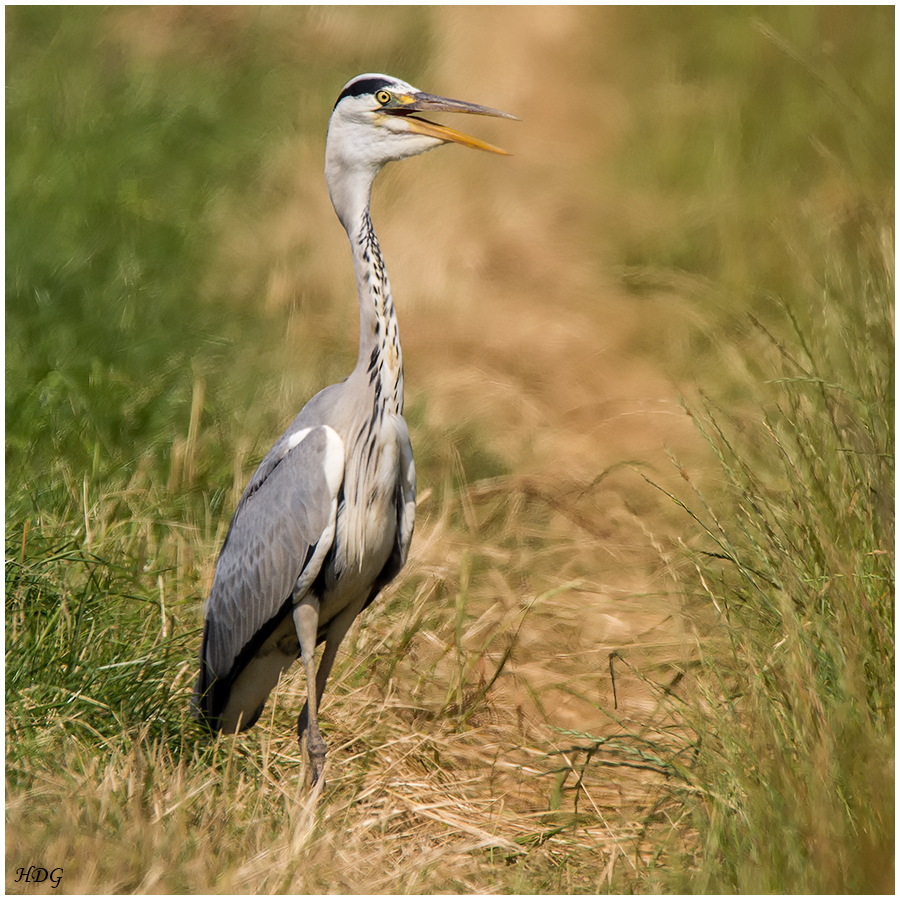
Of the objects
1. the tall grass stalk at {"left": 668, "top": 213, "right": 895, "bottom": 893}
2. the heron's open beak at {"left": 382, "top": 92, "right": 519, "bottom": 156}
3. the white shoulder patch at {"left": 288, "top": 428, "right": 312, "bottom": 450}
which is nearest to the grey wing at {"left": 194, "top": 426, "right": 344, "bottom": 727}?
the white shoulder patch at {"left": 288, "top": 428, "right": 312, "bottom": 450}

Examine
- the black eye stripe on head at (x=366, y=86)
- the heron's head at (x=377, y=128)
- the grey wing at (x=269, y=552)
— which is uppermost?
the black eye stripe on head at (x=366, y=86)

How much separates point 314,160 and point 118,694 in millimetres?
6257

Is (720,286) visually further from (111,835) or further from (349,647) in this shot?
(111,835)

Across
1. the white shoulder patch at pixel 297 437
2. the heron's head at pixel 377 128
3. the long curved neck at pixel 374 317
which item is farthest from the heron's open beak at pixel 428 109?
the white shoulder patch at pixel 297 437

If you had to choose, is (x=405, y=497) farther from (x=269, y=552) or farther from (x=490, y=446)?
(x=490, y=446)

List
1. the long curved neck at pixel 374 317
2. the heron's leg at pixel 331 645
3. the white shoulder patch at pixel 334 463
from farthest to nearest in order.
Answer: the heron's leg at pixel 331 645, the long curved neck at pixel 374 317, the white shoulder patch at pixel 334 463

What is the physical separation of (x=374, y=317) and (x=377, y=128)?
0.60 metres

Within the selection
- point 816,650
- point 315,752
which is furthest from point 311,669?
point 816,650

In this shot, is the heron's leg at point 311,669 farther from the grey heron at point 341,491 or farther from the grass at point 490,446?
the grass at point 490,446

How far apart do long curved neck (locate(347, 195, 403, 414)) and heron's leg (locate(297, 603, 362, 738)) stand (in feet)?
2.28

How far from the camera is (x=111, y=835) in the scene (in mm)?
3238

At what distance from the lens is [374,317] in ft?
12.7

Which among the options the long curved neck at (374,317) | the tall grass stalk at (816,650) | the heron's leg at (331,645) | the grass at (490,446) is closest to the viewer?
the tall grass stalk at (816,650)

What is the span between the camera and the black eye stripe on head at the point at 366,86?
12.9 ft
